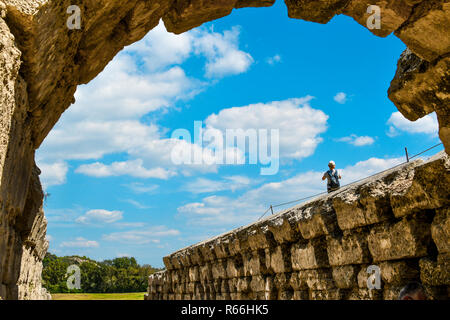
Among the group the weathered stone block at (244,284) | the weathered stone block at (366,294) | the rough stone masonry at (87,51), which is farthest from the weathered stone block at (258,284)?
the rough stone masonry at (87,51)

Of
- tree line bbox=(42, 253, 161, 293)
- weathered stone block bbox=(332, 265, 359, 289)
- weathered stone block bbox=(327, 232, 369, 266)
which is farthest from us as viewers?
tree line bbox=(42, 253, 161, 293)

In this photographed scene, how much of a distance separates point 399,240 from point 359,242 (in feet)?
2.05

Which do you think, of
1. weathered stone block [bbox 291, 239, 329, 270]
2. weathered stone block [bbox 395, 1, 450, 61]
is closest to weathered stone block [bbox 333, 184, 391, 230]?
weathered stone block [bbox 291, 239, 329, 270]

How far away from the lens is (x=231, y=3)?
390 centimetres

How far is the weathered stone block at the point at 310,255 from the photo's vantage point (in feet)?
18.0

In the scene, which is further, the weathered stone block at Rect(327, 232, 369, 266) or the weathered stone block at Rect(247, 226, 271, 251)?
the weathered stone block at Rect(247, 226, 271, 251)

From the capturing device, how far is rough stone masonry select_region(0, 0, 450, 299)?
277 cm

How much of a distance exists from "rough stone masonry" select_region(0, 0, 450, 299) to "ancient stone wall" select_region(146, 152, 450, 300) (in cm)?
85

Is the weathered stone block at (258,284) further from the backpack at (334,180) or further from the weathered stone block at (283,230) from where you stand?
the backpack at (334,180)

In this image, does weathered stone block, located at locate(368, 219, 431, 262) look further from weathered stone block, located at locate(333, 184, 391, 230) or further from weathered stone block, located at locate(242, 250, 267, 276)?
weathered stone block, located at locate(242, 250, 267, 276)

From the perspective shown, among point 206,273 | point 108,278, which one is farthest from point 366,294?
point 108,278

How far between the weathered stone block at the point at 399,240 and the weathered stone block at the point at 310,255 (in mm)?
1016

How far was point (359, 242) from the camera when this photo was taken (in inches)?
186
